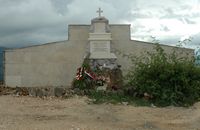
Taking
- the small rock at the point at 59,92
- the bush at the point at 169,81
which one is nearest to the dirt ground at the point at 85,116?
the small rock at the point at 59,92

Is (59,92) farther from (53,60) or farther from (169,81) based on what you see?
(53,60)

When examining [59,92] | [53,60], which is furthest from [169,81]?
[53,60]

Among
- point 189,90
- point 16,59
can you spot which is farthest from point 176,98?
point 16,59

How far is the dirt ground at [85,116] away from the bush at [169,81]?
84cm

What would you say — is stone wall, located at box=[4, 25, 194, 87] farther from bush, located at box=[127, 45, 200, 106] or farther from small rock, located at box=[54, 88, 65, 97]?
bush, located at box=[127, 45, 200, 106]

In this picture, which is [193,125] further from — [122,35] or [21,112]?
[122,35]

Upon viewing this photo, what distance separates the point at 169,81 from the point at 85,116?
4424 mm

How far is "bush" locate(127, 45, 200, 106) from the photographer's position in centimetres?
1489

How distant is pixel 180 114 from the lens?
502 inches

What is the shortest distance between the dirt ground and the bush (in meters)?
0.84

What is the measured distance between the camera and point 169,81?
15.1 meters

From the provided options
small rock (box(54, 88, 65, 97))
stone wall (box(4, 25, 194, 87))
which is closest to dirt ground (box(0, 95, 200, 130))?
small rock (box(54, 88, 65, 97))

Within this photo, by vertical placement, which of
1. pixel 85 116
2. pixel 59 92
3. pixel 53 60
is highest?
pixel 53 60

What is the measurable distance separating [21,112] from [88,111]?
197 centimetres
